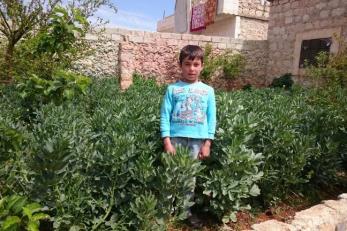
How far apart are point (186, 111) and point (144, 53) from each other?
8.06 metres

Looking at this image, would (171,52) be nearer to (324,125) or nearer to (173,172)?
(324,125)

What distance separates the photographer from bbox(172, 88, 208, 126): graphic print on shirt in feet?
9.22

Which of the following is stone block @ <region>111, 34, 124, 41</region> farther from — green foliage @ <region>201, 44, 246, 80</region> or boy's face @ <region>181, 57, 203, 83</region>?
boy's face @ <region>181, 57, 203, 83</region>

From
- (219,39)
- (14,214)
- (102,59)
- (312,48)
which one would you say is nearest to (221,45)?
(219,39)

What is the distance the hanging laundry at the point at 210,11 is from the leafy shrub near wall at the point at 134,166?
41.5 feet

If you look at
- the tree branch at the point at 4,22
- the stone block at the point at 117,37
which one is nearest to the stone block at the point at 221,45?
the stone block at the point at 117,37

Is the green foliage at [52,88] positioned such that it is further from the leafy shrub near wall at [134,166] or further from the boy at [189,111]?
the boy at [189,111]

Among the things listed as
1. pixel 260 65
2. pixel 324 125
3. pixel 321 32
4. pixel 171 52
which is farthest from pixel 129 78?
pixel 324 125

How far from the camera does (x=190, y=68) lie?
2.81 metres

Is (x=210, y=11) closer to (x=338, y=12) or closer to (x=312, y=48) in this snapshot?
(x=312, y=48)

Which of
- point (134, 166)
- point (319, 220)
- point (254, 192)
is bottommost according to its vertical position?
point (319, 220)

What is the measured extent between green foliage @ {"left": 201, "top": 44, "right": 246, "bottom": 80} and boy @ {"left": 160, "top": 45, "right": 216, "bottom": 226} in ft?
26.7

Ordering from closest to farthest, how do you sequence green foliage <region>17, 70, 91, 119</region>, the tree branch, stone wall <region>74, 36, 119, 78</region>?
1. green foliage <region>17, 70, 91, 119</region>
2. the tree branch
3. stone wall <region>74, 36, 119, 78</region>

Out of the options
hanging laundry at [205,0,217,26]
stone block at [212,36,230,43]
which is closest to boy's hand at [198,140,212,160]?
→ stone block at [212,36,230,43]
